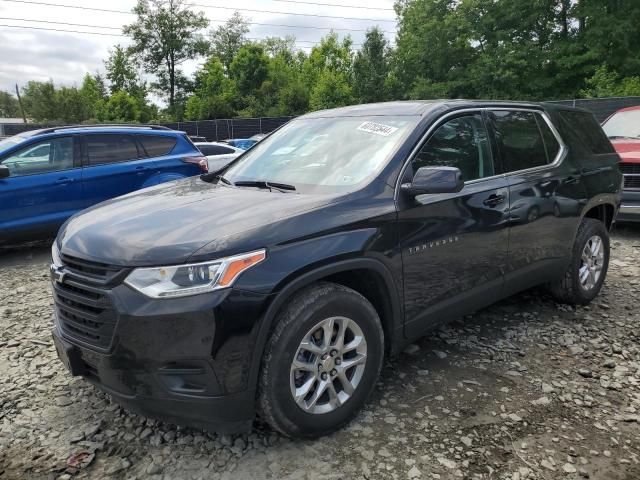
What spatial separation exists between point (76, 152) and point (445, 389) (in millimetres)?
5717

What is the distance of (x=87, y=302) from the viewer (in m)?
2.39

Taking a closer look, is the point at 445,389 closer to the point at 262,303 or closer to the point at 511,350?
the point at 511,350

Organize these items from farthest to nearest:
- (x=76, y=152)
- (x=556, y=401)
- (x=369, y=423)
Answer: (x=76, y=152)
(x=556, y=401)
(x=369, y=423)

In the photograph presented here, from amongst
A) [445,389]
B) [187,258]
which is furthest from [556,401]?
[187,258]

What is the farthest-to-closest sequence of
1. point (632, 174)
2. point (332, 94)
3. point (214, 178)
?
1. point (332, 94)
2. point (632, 174)
3. point (214, 178)

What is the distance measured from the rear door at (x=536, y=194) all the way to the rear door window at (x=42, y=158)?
5.43 meters

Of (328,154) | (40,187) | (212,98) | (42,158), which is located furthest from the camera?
(212,98)

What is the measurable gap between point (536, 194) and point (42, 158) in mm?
5844

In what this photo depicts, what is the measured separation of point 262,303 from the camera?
227 centimetres

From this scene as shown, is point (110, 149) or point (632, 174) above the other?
point (110, 149)

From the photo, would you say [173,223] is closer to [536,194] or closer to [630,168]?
[536,194]

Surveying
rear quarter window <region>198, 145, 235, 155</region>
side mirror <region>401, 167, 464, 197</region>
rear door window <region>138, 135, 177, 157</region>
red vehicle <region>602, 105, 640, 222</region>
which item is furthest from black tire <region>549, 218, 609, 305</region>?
rear quarter window <region>198, 145, 235, 155</region>

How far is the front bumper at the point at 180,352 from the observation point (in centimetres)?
219

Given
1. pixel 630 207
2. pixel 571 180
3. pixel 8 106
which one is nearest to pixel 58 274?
pixel 571 180
